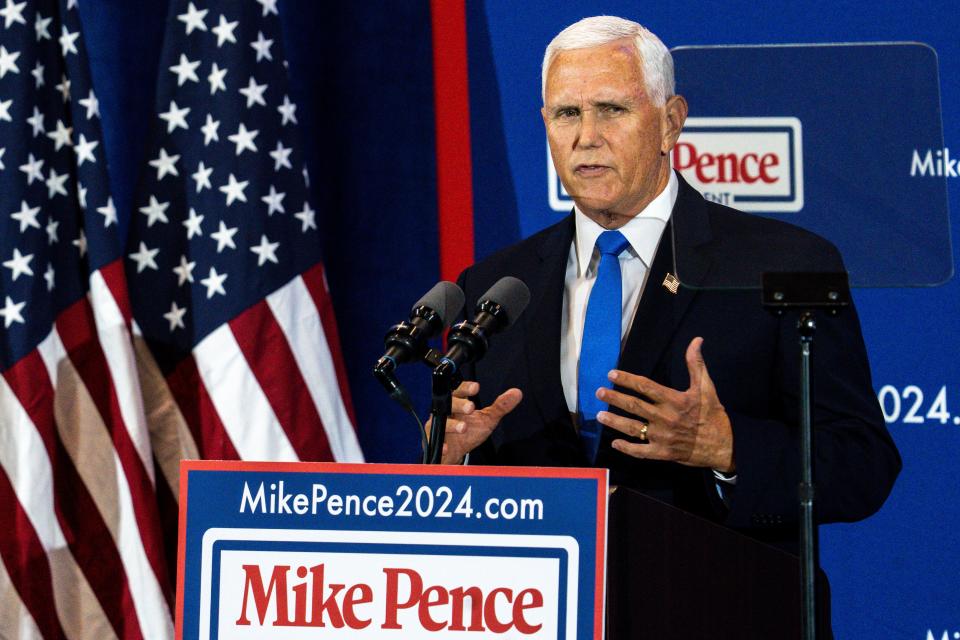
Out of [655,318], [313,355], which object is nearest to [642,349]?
[655,318]

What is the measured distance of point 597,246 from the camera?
6.28ft

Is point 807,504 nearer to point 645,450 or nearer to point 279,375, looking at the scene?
point 645,450

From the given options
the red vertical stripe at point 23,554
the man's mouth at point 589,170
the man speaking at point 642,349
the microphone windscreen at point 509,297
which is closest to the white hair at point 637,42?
the man speaking at point 642,349

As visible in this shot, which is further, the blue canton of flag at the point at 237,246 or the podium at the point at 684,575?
the blue canton of flag at the point at 237,246

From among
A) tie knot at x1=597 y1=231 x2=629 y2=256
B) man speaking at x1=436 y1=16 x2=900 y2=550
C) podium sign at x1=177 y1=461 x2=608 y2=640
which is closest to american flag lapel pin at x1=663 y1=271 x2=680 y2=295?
man speaking at x1=436 y1=16 x2=900 y2=550

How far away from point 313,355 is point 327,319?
0.11 meters

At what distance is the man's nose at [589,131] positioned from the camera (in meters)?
1.87

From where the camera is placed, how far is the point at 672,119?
1.75 metres

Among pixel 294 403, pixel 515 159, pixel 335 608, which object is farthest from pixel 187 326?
pixel 335 608

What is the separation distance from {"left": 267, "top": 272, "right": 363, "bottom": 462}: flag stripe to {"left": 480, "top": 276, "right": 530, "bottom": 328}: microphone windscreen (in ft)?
5.26

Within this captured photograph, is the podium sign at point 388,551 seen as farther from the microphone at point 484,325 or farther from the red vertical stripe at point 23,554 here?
the red vertical stripe at point 23,554

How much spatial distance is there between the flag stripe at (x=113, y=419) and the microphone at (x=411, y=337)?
67.2 inches

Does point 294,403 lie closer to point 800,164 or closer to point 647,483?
point 647,483

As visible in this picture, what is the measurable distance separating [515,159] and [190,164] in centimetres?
85
